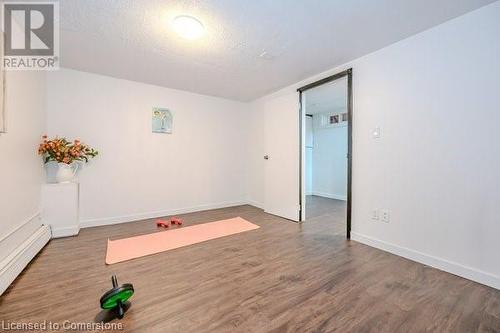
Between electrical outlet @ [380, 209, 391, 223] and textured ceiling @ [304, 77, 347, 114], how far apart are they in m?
2.13

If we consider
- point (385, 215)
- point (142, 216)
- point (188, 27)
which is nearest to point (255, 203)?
point (142, 216)

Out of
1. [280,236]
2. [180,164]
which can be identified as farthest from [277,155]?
[180,164]

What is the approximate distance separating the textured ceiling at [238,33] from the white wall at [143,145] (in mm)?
417

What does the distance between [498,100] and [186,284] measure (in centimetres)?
297

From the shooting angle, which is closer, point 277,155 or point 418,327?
point 418,327

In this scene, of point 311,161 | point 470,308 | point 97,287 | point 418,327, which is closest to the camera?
point 418,327

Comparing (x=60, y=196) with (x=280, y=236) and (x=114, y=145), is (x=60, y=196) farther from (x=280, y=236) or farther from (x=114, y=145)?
(x=280, y=236)

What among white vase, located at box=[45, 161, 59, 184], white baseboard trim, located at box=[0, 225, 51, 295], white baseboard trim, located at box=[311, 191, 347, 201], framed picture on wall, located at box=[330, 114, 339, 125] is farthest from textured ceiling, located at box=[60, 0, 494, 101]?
white baseboard trim, located at box=[311, 191, 347, 201]

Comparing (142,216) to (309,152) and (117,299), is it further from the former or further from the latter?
(309,152)

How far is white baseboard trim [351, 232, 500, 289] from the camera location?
68.7 inches

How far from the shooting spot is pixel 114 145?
3.44m

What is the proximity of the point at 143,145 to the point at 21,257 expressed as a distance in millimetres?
2145

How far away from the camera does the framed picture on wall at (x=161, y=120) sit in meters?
3.77

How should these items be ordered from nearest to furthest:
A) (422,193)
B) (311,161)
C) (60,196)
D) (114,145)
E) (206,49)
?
1. (422,193)
2. (206,49)
3. (60,196)
4. (114,145)
5. (311,161)
